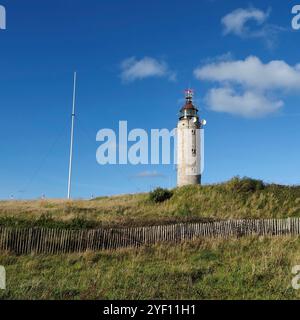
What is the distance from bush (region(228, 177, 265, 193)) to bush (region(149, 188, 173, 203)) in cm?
515

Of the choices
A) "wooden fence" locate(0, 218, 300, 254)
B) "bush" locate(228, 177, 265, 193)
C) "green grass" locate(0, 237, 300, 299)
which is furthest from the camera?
"bush" locate(228, 177, 265, 193)

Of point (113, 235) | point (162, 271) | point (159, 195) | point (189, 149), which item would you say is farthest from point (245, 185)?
point (162, 271)

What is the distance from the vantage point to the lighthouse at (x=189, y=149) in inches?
1796

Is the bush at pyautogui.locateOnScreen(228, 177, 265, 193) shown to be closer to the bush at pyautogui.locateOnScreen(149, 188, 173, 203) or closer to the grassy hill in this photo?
the bush at pyautogui.locateOnScreen(149, 188, 173, 203)

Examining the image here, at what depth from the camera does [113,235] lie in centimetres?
1769

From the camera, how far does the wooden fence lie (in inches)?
653

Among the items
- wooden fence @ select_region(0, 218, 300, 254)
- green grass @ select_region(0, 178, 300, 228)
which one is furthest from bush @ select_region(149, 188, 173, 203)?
wooden fence @ select_region(0, 218, 300, 254)

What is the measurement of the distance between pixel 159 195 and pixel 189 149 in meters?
11.8

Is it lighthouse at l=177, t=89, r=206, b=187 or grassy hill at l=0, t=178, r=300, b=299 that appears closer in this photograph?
grassy hill at l=0, t=178, r=300, b=299

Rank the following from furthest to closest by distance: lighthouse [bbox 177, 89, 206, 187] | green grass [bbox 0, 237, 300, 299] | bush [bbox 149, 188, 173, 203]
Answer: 1. lighthouse [bbox 177, 89, 206, 187]
2. bush [bbox 149, 188, 173, 203]
3. green grass [bbox 0, 237, 300, 299]

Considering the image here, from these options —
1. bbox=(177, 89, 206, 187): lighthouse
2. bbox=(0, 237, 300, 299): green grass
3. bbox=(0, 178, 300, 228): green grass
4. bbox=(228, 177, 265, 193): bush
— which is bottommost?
bbox=(0, 237, 300, 299): green grass

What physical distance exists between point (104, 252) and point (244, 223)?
26.1 ft

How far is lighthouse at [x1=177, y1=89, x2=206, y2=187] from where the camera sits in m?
45.6

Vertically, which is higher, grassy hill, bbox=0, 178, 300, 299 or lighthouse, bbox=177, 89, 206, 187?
lighthouse, bbox=177, 89, 206, 187
